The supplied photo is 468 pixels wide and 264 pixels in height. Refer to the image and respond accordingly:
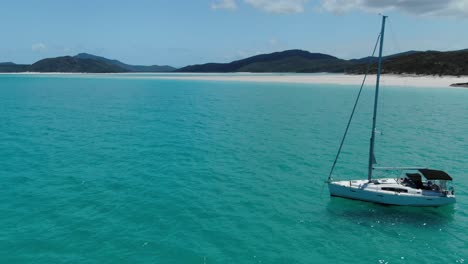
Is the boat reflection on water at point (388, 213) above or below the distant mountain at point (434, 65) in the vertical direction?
below

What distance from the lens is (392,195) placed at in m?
25.6

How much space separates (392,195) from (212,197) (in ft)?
43.4

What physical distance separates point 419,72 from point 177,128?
455 ft

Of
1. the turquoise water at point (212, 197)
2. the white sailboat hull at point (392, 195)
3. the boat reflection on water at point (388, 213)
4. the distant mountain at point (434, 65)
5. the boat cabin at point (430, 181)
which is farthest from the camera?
the distant mountain at point (434, 65)

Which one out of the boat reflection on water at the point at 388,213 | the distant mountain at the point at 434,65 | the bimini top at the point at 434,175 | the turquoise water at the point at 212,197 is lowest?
the boat reflection on water at the point at 388,213

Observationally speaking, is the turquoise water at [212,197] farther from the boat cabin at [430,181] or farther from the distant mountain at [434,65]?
the distant mountain at [434,65]

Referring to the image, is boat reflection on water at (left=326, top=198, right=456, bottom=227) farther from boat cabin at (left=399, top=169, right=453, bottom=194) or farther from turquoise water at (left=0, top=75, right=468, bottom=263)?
boat cabin at (left=399, top=169, right=453, bottom=194)

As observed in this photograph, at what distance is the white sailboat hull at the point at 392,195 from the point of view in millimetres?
25531

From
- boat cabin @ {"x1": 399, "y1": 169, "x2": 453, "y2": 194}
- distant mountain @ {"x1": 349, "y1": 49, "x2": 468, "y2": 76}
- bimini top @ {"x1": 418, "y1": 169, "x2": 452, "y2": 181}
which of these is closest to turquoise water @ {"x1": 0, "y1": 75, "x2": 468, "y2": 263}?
boat cabin @ {"x1": 399, "y1": 169, "x2": 453, "y2": 194}

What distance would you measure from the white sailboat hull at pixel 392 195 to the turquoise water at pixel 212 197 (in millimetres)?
690

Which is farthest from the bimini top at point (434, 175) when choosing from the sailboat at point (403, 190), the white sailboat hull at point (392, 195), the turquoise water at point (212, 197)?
the turquoise water at point (212, 197)

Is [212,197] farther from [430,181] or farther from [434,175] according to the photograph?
[430,181]

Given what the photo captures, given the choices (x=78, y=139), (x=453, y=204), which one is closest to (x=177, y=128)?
(x=78, y=139)

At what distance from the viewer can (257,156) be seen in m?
37.4
